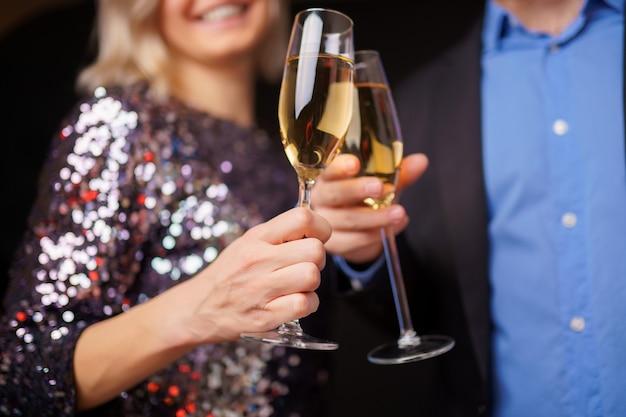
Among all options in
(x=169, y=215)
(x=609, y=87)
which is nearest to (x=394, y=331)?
(x=169, y=215)

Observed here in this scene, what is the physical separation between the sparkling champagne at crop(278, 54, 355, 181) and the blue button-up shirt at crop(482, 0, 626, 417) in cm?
60

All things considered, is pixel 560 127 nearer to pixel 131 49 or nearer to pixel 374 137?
pixel 374 137

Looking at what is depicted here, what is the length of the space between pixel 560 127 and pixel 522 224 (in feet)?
0.74

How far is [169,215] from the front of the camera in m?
A: 1.44

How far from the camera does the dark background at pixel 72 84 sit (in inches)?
114

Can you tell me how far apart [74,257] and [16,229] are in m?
1.73

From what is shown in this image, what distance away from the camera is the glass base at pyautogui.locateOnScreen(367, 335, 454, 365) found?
1.12 metres

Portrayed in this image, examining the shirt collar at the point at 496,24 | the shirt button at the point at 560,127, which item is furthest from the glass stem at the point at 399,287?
the shirt collar at the point at 496,24

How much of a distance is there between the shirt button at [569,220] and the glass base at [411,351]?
0.38 m

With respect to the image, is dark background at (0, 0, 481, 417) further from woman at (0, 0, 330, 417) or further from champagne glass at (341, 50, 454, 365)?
champagne glass at (341, 50, 454, 365)

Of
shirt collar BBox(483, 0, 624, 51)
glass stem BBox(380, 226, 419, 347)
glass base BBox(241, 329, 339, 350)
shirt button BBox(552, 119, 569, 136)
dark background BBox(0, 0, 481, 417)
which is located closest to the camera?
glass base BBox(241, 329, 339, 350)

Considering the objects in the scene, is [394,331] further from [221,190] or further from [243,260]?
[243,260]

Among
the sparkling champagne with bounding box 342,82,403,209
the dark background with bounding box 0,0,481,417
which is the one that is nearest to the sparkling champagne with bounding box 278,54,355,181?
the sparkling champagne with bounding box 342,82,403,209

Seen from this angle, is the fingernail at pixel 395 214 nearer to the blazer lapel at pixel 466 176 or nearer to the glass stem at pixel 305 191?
the glass stem at pixel 305 191
